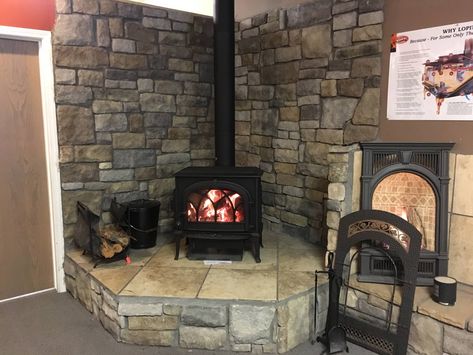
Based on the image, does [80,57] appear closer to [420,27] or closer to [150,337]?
[150,337]

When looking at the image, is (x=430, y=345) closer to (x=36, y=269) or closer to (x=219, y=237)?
(x=219, y=237)

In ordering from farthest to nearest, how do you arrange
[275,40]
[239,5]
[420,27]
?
[239,5] < [275,40] < [420,27]

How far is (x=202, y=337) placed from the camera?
2316mm

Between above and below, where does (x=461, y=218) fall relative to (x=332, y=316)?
above

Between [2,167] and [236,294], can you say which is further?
[2,167]

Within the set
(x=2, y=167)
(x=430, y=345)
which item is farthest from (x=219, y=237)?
(x=2, y=167)

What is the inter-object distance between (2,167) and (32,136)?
303mm

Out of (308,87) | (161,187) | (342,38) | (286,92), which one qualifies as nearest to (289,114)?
(286,92)

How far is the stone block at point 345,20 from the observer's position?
272 cm

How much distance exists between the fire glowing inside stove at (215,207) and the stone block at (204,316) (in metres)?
0.68

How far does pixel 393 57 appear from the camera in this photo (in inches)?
99.5

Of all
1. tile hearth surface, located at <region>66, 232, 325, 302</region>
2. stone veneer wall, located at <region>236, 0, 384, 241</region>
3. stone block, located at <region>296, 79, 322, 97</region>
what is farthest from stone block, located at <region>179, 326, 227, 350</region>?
stone block, located at <region>296, 79, 322, 97</region>

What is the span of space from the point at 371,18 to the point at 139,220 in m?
2.24

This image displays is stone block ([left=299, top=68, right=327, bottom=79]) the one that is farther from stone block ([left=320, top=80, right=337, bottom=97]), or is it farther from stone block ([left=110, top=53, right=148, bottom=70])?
stone block ([left=110, top=53, right=148, bottom=70])
